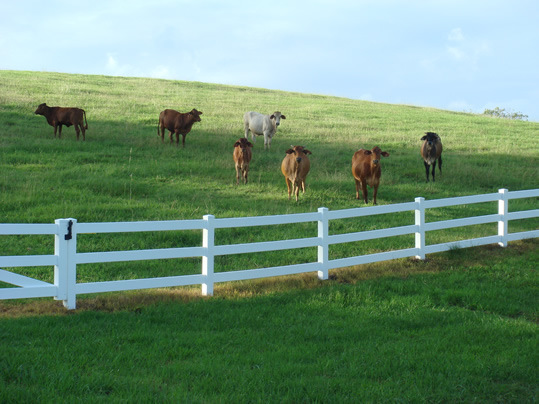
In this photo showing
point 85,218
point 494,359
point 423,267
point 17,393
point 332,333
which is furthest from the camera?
point 85,218

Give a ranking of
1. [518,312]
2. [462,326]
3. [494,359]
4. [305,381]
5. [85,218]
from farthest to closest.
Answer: [85,218]
[518,312]
[462,326]
[494,359]
[305,381]

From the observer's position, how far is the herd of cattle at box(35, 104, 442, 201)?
57.3ft

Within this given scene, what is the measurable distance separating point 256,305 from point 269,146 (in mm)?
17816

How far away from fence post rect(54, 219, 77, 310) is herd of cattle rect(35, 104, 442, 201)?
364 inches

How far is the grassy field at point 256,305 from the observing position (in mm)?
5719

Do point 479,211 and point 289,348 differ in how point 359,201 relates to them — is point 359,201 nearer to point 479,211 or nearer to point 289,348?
point 479,211

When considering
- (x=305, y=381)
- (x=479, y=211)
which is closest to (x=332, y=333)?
(x=305, y=381)

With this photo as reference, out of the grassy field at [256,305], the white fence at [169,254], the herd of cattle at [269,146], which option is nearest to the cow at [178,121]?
the herd of cattle at [269,146]

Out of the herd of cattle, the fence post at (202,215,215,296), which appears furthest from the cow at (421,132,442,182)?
the fence post at (202,215,215,296)

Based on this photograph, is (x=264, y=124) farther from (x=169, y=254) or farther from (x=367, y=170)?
(x=169, y=254)

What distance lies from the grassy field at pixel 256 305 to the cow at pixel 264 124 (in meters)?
1.79

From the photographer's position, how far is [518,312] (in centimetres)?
874

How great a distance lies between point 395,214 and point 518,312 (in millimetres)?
7954

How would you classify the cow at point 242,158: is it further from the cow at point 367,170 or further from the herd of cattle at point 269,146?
the cow at point 367,170
